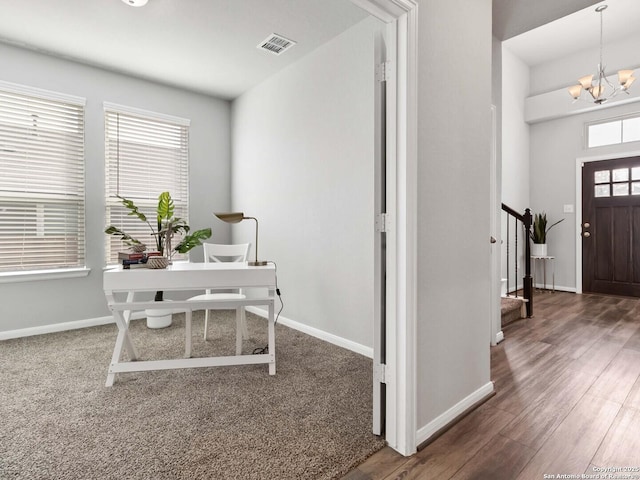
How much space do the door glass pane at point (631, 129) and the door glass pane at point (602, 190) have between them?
688 mm

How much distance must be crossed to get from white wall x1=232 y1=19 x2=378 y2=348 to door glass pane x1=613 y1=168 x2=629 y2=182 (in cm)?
453

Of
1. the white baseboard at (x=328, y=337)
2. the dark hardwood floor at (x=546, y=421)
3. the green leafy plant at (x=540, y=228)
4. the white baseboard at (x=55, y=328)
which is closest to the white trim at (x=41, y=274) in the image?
the white baseboard at (x=55, y=328)

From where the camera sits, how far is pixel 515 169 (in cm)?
555

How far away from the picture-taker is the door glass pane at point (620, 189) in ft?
16.3

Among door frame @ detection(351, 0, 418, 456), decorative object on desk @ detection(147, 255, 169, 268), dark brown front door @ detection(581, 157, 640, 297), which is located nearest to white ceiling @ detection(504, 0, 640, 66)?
dark brown front door @ detection(581, 157, 640, 297)

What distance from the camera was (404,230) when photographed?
158cm

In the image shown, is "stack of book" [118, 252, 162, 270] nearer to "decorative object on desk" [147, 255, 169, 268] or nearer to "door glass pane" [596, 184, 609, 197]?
"decorative object on desk" [147, 255, 169, 268]

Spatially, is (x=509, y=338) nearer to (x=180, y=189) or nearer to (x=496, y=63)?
(x=496, y=63)

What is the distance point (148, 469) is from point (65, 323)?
275cm

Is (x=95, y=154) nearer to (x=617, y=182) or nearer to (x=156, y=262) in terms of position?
(x=156, y=262)

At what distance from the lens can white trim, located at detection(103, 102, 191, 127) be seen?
3.73 meters

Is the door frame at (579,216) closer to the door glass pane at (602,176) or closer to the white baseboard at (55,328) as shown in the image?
the door glass pane at (602,176)

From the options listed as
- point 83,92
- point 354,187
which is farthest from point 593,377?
point 83,92

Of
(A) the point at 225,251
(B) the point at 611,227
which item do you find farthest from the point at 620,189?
(A) the point at 225,251
